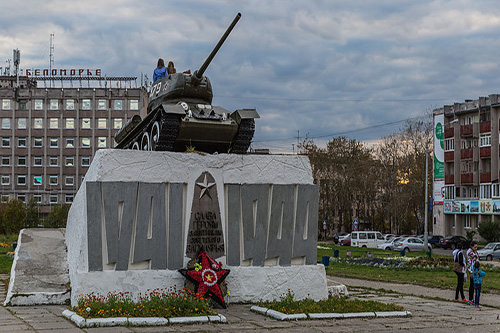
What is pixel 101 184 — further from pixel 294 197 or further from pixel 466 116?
pixel 466 116

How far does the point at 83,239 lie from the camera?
1271cm

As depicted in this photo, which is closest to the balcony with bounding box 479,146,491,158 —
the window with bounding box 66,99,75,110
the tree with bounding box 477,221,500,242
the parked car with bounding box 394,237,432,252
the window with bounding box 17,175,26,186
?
the tree with bounding box 477,221,500,242

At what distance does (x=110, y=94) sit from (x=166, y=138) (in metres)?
66.2

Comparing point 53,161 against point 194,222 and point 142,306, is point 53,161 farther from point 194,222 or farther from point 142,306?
point 142,306

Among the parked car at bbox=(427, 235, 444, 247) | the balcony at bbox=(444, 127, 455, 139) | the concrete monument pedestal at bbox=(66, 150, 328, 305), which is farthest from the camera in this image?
the balcony at bbox=(444, 127, 455, 139)

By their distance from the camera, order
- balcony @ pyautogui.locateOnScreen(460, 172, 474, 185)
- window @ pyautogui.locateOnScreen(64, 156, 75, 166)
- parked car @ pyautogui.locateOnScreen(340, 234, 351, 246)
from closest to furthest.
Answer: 1. parked car @ pyautogui.locateOnScreen(340, 234, 351, 246)
2. balcony @ pyautogui.locateOnScreen(460, 172, 474, 185)
3. window @ pyautogui.locateOnScreen(64, 156, 75, 166)

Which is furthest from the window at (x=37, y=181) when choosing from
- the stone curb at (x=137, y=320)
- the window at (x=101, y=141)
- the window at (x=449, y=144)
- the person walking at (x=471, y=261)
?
the stone curb at (x=137, y=320)

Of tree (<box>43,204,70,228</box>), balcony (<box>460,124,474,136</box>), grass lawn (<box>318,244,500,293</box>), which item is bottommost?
grass lawn (<box>318,244,500,293</box>)

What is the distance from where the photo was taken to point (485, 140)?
60.3 meters

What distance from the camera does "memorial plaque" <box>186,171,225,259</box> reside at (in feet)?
44.3

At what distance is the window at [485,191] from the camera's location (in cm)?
5957

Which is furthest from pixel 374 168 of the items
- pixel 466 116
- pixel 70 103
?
pixel 70 103

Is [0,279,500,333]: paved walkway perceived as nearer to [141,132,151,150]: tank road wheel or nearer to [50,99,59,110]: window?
[141,132,151,150]: tank road wheel

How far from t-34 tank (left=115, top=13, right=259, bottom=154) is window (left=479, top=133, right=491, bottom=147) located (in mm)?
45604
